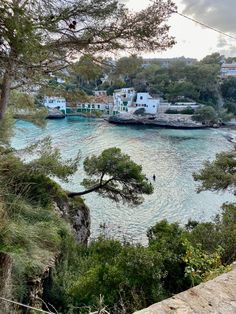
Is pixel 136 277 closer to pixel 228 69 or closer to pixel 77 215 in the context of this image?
pixel 77 215

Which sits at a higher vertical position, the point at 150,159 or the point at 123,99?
the point at 123,99

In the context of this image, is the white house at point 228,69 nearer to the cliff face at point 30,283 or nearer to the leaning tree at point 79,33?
the leaning tree at point 79,33

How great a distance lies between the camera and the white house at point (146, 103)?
42500 mm

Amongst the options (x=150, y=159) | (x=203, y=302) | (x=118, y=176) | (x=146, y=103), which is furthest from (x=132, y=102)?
(x=203, y=302)

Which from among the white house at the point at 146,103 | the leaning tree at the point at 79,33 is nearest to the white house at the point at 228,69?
the white house at the point at 146,103

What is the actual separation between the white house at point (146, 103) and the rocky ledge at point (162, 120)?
190 centimetres

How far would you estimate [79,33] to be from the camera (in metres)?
5.68

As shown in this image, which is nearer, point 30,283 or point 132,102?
point 30,283

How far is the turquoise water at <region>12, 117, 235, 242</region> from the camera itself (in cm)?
1284

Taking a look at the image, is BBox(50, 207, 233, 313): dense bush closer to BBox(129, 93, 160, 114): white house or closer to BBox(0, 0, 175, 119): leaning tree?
BBox(0, 0, 175, 119): leaning tree

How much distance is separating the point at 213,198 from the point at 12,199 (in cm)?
1186

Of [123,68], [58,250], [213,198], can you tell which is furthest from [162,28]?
[213,198]

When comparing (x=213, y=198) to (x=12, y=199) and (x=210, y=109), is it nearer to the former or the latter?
(x=12, y=199)

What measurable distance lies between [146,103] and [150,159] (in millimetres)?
21688
